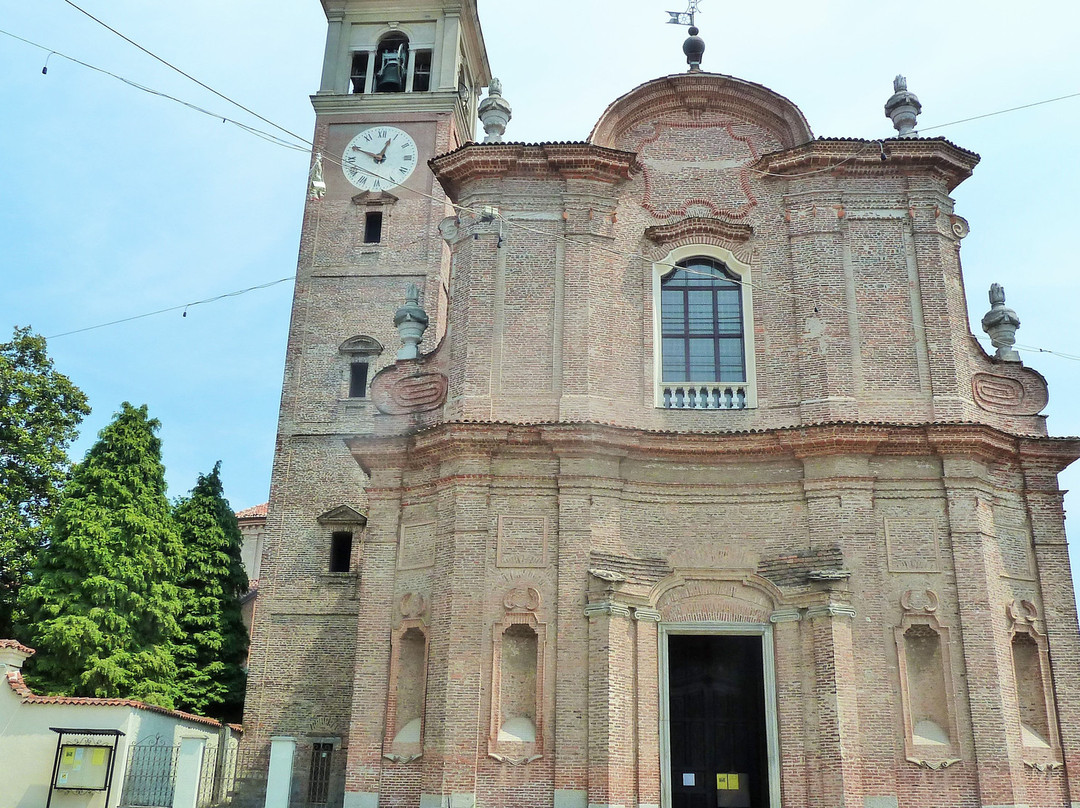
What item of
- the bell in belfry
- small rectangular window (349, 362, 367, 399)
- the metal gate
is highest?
the bell in belfry

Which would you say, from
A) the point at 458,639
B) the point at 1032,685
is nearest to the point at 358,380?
the point at 458,639

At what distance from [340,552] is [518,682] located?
8516mm

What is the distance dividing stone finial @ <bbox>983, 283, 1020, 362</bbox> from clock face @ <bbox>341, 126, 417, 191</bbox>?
14.0 meters

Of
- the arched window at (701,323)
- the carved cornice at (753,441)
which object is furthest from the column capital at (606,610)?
the arched window at (701,323)

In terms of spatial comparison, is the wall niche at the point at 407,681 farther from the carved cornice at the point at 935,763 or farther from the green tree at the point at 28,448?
the green tree at the point at 28,448

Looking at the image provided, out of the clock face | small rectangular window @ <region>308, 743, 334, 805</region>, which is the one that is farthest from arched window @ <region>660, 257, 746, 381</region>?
the clock face

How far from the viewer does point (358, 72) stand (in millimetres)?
27359

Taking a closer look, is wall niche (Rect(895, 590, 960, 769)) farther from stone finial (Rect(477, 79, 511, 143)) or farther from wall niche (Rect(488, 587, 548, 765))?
stone finial (Rect(477, 79, 511, 143))

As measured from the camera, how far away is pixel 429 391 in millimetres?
16406

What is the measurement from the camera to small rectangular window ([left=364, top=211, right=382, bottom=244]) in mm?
24688

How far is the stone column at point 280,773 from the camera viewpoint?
14438 millimetres

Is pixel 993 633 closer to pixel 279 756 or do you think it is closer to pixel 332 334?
pixel 279 756

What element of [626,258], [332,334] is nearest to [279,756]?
[626,258]

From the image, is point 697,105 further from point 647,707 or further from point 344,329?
point 647,707
